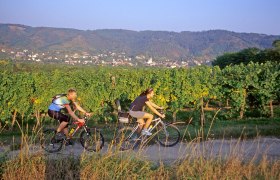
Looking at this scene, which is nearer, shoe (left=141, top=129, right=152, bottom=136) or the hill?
shoe (left=141, top=129, right=152, bottom=136)

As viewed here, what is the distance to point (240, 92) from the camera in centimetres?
1997

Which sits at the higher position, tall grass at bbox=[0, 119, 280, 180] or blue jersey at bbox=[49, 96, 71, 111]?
blue jersey at bbox=[49, 96, 71, 111]

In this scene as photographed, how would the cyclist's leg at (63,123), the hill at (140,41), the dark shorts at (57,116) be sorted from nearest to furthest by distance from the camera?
the dark shorts at (57,116) < the cyclist's leg at (63,123) < the hill at (140,41)

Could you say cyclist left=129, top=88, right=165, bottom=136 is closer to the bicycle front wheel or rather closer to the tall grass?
the bicycle front wheel

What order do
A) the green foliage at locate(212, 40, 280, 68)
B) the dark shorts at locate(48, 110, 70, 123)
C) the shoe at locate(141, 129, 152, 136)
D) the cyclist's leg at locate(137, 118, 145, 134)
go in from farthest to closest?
the green foliage at locate(212, 40, 280, 68) → the cyclist's leg at locate(137, 118, 145, 134) → the shoe at locate(141, 129, 152, 136) → the dark shorts at locate(48, 110, 70, 123)

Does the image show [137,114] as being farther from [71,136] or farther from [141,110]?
[71,136]

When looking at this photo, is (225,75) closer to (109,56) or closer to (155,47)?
(109,56)

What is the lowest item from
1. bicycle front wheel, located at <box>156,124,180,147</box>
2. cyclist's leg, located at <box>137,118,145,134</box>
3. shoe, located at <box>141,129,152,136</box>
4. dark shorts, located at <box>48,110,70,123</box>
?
bicycle front wheel, located at <box>156,124,180,147</box>

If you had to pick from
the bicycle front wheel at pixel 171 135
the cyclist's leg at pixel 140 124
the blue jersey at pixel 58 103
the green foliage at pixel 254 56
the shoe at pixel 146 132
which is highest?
the green foliage at pixel 254 56

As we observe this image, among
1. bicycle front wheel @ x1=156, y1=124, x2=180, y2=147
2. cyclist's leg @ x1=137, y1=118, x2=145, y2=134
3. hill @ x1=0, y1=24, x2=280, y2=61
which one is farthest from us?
hill @ x1=0, y1=24, x2=280, y2=61

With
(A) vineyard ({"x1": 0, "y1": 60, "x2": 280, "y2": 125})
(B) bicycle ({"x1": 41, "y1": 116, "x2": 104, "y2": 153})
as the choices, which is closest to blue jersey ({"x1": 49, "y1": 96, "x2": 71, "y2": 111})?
(B) bicycle ({"x1": 41, "y1": 116, "x2": 104, "y2": 153})

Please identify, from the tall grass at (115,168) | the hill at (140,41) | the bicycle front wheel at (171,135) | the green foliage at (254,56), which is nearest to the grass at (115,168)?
the tall grass at (115,168)

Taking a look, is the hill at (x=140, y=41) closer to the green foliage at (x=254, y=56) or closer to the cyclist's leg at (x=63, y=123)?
the green foliage at (x=254, y=56)

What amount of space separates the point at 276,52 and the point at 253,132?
3574cm
